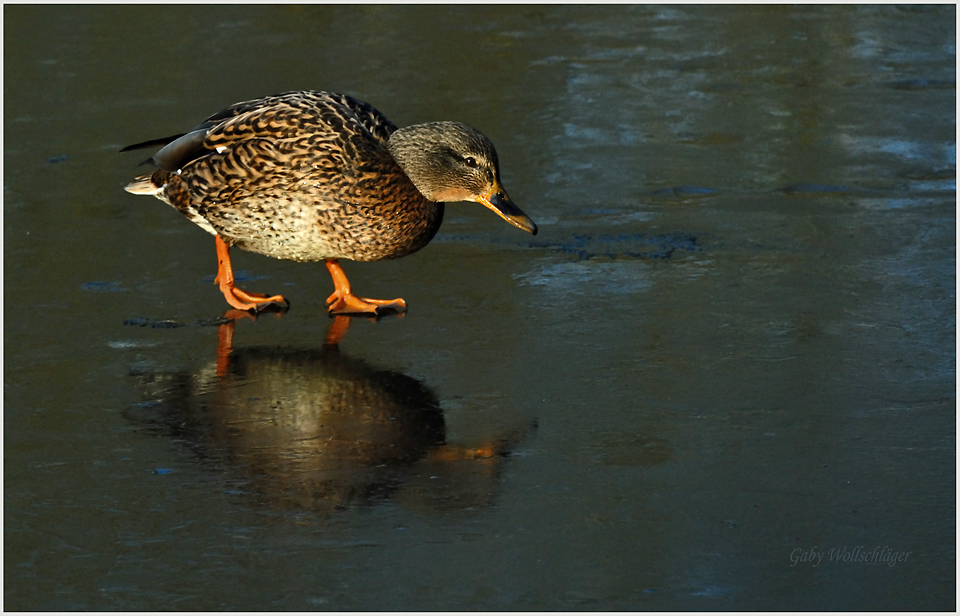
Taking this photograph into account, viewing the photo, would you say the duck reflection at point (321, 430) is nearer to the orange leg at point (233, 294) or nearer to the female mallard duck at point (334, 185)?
the orange leg at point (233, 294)

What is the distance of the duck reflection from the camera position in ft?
14.2

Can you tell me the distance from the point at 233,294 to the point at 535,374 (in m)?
1.57

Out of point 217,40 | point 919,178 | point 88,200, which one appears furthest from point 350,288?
point 217,40

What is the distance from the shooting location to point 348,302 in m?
6.09

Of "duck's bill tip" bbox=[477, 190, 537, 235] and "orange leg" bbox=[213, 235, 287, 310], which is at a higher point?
"duck's bill tip" bbox=[477, 190, 537, 235]

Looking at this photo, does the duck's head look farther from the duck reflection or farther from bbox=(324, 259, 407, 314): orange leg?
the duck reflection

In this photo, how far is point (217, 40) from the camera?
11.6 metres

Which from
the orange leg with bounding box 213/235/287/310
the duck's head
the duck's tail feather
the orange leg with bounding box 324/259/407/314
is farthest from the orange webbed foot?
the duck's tail feather

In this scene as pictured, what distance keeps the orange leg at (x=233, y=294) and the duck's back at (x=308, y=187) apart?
0.33ft

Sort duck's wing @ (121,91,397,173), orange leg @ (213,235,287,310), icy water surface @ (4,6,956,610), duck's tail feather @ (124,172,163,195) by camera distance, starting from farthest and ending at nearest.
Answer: duck's tail feather @ (124,172,163,195), orange leg @ (213,235,287,310), duck's wing @ (121,91,397,173), icy water surface @ (4,6,956,610)

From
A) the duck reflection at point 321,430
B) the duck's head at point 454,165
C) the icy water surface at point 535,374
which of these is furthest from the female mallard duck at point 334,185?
the duck reflection at point 321,430

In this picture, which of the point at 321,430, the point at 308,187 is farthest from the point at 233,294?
the point at 321,430

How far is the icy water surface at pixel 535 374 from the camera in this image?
3881mm

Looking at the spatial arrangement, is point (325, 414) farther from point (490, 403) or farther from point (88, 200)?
point (88, 200)
